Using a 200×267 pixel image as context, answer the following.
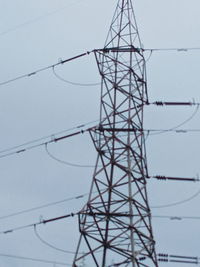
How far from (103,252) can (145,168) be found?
15.0 feet

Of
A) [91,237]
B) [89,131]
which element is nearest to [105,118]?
[89,131]

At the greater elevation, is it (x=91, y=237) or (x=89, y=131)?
(x=89, y=131)

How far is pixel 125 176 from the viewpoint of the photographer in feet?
72.9

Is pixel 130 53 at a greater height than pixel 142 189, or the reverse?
pixel 130 53

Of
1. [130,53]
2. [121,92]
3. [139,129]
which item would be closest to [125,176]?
[139,129]

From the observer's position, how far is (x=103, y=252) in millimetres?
20484

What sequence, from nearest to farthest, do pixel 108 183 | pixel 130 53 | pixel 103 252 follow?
pixel 103 252 < pixel 108 183 < pixel 130 53

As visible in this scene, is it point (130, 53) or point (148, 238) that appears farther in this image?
point (130, 53)

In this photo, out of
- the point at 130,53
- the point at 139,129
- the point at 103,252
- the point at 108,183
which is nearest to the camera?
the point at 103,252

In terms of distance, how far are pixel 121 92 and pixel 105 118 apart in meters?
1.72

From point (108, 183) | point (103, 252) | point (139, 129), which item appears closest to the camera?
point (103, 252)

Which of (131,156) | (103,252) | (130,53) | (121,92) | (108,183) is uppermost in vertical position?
(130,53)

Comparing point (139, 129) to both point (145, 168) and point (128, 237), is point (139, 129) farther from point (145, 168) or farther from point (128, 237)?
point (128, 237)

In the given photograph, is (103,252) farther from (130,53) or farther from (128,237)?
(130,53)
